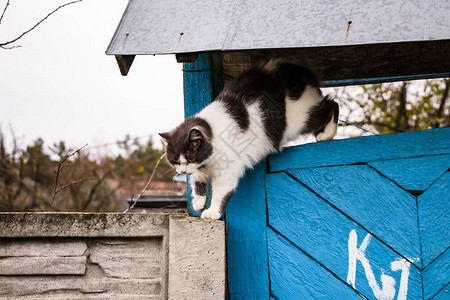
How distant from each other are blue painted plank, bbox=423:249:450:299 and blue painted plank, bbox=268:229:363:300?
0.30 m

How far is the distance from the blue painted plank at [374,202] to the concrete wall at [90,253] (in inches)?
22.2

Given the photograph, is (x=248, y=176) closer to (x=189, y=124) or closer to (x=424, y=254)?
(x=189, y=124)

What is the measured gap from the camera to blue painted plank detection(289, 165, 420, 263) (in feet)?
6.53

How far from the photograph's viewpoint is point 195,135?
214 centimetres

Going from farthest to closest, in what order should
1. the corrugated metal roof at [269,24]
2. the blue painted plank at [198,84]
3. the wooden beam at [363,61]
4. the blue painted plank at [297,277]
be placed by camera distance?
the wooden beam at [363,61], the blue painted plank at [198,84], the blue painted plank at [297,277], the corrugated metal roof at [269,24]

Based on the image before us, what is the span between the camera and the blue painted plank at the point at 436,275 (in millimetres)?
1937

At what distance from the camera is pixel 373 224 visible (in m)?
2.03

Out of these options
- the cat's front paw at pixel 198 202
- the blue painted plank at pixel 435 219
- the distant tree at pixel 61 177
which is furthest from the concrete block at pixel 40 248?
the distant tree at pixel 61 177

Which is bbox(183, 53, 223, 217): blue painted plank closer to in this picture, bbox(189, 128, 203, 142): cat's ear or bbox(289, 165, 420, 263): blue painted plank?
bbox(189, 128, 203, 142): cat's ear

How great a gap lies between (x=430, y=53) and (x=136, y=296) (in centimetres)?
235

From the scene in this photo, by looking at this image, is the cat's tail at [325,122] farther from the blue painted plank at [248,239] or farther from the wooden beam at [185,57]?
the wooden beam at [185,57]

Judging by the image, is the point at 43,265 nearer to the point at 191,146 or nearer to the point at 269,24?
the point at 191,146

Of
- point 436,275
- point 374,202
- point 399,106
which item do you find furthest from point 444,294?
point 399,106

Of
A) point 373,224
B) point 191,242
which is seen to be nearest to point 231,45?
point 191,242
